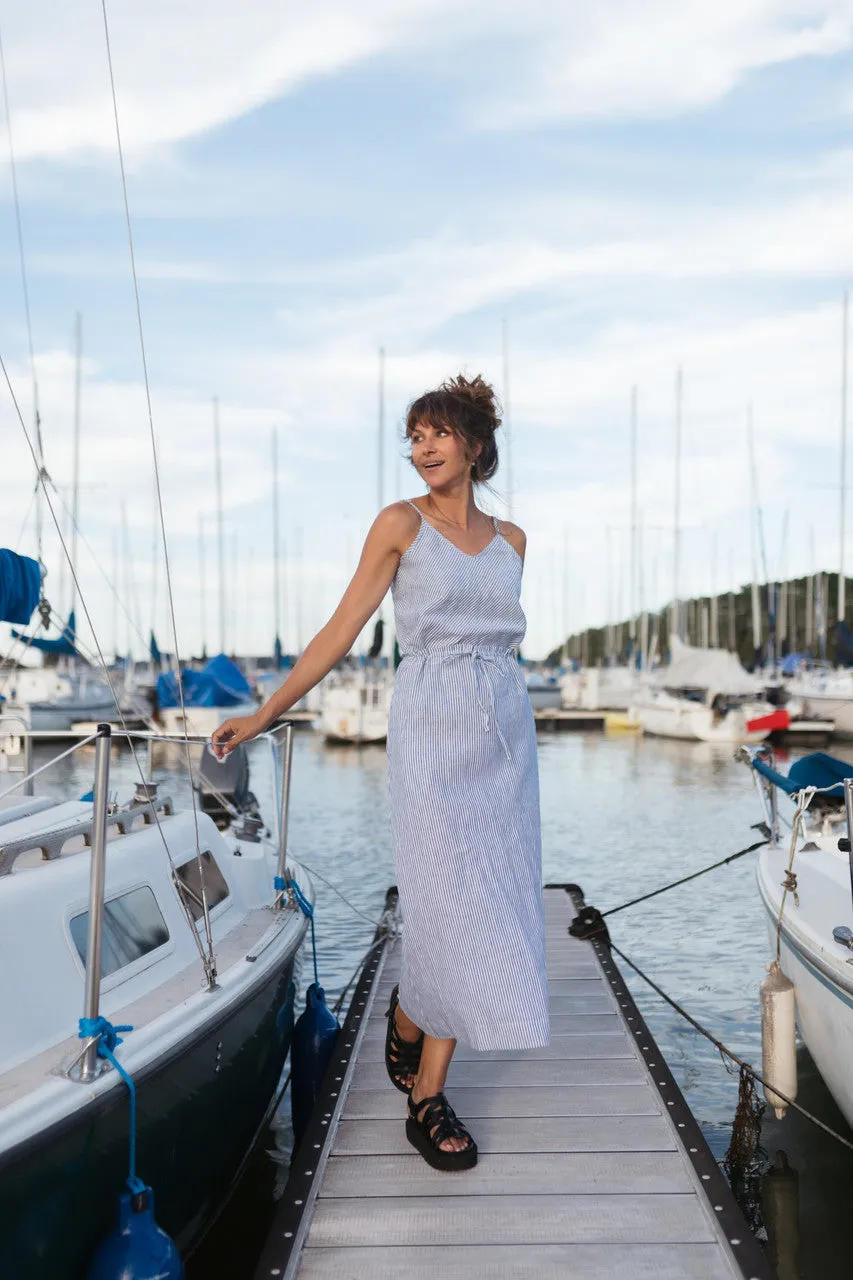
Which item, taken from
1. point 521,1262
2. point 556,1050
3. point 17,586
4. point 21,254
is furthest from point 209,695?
point 521,1262

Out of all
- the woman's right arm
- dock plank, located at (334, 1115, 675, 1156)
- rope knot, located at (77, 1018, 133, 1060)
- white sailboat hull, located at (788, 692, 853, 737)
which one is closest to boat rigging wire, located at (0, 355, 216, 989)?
the woman's right arm

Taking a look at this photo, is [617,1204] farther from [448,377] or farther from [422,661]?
[448,377]

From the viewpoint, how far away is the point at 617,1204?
340cm

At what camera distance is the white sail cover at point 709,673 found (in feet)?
118

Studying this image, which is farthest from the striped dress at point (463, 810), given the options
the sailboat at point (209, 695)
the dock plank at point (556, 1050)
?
the sailboat at point (209, 695)

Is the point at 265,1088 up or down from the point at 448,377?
down

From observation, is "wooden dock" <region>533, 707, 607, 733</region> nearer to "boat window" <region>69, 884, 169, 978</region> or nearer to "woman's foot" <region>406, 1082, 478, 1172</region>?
"boat window" <region>69, 884, 169, 978</region>

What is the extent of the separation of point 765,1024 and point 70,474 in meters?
28.4

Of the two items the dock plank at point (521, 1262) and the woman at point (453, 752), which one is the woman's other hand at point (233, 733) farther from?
the dock plank at point (521, 1262)

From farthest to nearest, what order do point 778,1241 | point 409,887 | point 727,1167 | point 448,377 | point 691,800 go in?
1. point 691,800
2. point 727,1167
3. point 778,1241
4. point 448,377
5. point 409,887

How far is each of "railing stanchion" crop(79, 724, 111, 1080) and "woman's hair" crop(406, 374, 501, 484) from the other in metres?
1.35

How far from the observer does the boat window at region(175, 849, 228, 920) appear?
198 inches

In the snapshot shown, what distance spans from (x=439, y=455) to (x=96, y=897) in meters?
1.65

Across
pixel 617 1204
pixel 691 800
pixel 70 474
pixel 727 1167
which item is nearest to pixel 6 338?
pixel 617 1204
